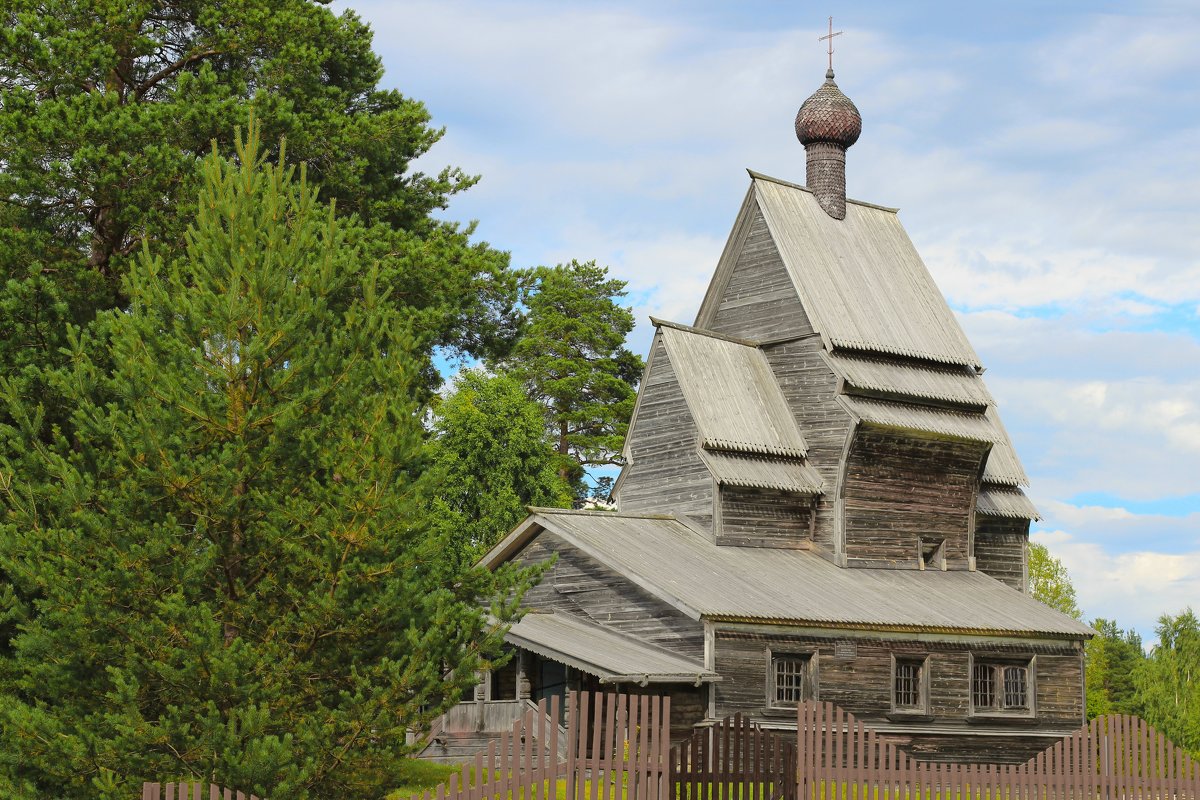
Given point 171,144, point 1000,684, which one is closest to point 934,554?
point 1000,684

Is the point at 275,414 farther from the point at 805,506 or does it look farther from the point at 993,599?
the point at 993,599

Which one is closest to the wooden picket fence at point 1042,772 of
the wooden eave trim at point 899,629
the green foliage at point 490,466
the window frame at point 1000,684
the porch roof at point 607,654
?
the porch roof at point 607,654

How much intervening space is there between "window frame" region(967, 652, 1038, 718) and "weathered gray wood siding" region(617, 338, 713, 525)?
7.05 m

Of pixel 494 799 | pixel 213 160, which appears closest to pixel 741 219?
pixel 213 160

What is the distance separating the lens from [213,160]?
17.2 m

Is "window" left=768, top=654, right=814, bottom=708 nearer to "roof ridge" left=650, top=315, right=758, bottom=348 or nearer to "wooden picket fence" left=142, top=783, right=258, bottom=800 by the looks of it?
"roof ridge" left=650, top=315, right=758, bottom=348

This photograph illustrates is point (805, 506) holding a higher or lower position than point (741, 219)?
lower

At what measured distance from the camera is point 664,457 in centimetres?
3800

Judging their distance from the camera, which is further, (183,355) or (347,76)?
(347,76)

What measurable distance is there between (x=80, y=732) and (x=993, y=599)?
28225mm

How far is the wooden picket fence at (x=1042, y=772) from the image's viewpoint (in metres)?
18.8

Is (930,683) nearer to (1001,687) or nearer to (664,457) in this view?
(1001,687)

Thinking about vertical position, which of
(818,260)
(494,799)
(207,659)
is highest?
(818,260)

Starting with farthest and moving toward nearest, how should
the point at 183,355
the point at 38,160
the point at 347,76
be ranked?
the point at 347,76
the point at 38,160
the point at 183,355
